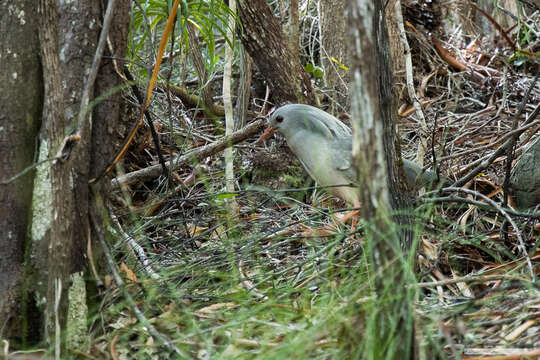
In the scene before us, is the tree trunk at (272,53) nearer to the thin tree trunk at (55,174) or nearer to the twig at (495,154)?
the twig at (495,154)

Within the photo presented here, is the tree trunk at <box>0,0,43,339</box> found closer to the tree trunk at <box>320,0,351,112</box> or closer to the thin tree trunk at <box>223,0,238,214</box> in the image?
the thin tree trunk at <box>223,0,238,214</box>

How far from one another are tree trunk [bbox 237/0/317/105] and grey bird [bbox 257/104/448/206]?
72 centimetres

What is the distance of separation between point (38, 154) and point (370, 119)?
40.2 inches

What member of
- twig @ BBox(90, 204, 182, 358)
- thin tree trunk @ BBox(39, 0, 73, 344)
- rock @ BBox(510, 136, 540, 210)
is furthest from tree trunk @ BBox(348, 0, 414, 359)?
rock @ BBox(510, 136, 540, 210)

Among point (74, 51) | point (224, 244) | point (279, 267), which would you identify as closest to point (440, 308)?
point (279, 267)

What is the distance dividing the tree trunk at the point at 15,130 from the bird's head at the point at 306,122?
1.29 m

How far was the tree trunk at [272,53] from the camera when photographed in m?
3.40

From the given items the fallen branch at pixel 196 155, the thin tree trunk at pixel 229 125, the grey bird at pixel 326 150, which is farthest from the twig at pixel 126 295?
the fallen branch at pixel 196 155

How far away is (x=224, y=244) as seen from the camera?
2.38 meters

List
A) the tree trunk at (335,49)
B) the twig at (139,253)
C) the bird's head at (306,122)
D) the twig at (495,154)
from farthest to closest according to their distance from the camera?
the tree trunk at (335,49)
the bird's head at (306,122)
the twig at (495,154)
the twig at (139,253)

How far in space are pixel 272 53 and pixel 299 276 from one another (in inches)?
67.2

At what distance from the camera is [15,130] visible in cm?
178

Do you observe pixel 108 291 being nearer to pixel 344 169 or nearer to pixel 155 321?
pixel 155 321

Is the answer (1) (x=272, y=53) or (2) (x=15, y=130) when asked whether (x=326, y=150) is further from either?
(2) (x=15, y=130)
